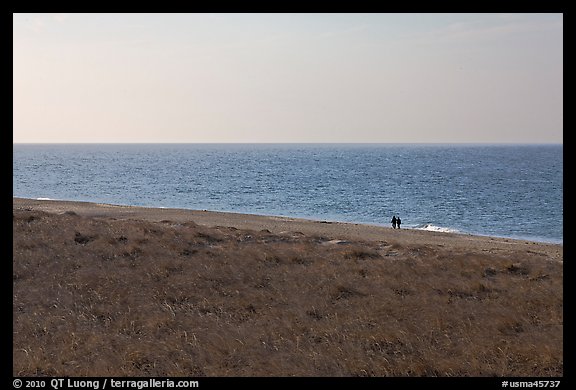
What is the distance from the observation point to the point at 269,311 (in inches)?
427

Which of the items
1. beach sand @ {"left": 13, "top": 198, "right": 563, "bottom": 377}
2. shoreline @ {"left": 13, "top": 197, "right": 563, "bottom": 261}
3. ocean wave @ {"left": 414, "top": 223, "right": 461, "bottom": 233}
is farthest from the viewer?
ocean wave @ {"left": 414, "top": 223, "right": 461, "bottom": 233}

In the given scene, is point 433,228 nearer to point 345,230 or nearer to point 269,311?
point 345,230

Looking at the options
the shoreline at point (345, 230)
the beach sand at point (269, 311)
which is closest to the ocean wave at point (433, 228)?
the shoreline at point (345, 230)

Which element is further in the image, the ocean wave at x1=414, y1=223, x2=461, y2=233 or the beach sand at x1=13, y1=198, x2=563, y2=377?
the ocean wave at x1=414, y1=223, x2=461, y2=233

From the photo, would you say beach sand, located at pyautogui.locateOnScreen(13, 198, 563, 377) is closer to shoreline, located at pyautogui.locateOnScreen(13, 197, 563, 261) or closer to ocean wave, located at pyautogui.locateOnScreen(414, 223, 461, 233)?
shoreline, located at pyautogui.locateOnScreen(13, 197, 563, 261)

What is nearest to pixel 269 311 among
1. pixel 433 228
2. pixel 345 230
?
pixel 345 230

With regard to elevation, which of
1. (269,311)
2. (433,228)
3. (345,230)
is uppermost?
(269,311)

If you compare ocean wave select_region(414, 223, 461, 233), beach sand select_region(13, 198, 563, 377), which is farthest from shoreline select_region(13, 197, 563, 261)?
beach sand select_region(13, 198, 563, 377)

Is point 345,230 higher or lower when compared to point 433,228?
higher

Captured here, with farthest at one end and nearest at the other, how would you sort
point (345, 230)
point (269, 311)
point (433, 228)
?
point (433, 228), point (345, 230), point (269, 311)

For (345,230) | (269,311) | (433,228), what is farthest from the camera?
(433,228)

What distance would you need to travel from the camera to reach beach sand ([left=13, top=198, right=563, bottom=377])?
7984 millimetres

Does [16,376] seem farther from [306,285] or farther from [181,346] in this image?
[306,285]

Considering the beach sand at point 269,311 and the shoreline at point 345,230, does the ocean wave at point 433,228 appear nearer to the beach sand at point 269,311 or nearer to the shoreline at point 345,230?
the shoreline at point 345,230
